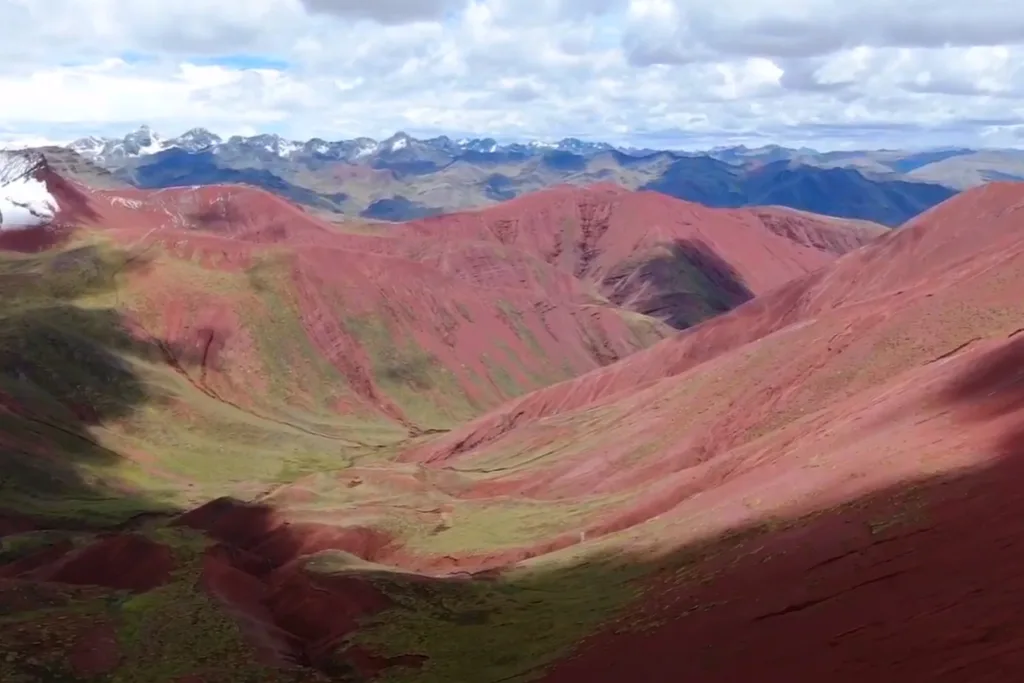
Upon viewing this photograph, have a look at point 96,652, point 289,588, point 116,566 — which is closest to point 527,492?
point 289,588

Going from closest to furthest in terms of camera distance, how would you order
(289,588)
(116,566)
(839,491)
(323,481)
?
(839,491) < (289,588) < (116,566) < (323,481)

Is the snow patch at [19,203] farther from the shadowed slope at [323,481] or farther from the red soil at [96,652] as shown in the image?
the red soil at [96,652]

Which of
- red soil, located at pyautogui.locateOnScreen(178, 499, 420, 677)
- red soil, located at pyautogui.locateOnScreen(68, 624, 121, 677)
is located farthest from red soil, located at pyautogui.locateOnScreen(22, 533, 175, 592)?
red soil, located at pyautogui.locateOnScreen(68, 624, 121, 677)

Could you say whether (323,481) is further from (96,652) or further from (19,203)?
(19,203)

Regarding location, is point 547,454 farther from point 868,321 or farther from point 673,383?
point 868,321

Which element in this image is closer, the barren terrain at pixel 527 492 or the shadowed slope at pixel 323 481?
the barren terrain at pixel 527 492

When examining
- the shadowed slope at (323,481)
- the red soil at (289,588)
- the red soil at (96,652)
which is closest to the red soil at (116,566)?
the shadowed slope at (323,481)

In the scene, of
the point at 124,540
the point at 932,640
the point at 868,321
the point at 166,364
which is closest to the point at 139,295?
the point at 166,364

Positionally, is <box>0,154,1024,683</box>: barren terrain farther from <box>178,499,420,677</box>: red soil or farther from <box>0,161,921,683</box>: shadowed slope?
<box>0,161,921,683</box>: shadowed slope
